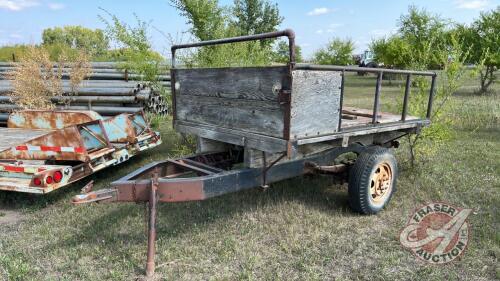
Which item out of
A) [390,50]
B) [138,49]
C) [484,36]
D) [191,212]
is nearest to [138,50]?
[138,49]

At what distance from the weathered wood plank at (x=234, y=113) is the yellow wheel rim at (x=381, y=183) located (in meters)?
1.61

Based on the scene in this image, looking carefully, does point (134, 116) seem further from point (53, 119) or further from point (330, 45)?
point (330, 45)

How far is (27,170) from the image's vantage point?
4.43m

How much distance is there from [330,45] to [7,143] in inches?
1487

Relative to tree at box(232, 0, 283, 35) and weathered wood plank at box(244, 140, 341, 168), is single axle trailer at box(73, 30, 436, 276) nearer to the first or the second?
weathered wood plank at box(244, 140, 341, 168)

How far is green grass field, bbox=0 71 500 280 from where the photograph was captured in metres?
3.17

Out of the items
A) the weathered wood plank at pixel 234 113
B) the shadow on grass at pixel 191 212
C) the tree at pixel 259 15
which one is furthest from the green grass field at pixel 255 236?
the tree at pixel 259 15

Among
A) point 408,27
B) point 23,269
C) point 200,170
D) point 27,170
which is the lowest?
point 23,269

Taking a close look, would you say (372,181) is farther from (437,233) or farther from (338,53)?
(338,53)

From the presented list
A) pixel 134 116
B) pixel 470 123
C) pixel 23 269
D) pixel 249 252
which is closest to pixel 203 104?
pixel 249 252

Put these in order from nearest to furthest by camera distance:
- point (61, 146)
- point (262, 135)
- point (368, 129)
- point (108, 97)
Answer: point (262, 135) < point (368, 129) < point (61, 146) < point (108, 97)

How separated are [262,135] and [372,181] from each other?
1.63 metres

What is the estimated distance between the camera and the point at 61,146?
4773mm

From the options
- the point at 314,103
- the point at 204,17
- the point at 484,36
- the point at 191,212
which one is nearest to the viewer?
the point at 314,103
